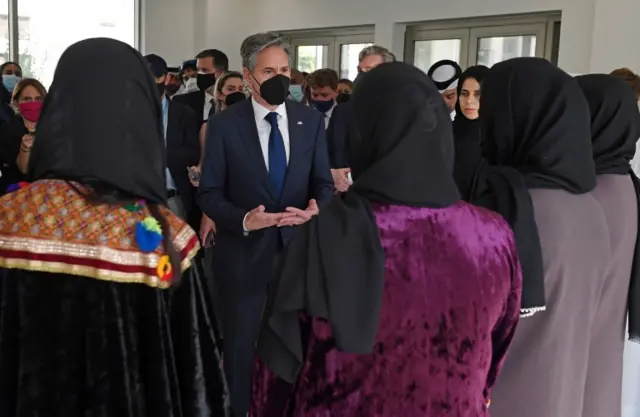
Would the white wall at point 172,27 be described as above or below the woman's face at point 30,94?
above

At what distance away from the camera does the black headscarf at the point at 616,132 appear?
81.0 inches

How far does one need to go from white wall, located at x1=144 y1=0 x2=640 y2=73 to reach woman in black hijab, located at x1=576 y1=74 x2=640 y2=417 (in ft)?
11.9

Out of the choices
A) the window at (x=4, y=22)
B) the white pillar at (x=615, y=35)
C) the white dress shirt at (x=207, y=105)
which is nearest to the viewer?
the white dress shirt at (x=207, y=105)

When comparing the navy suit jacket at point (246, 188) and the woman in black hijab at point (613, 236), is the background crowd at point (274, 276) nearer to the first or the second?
the woman in black hijab at point (613, 236)

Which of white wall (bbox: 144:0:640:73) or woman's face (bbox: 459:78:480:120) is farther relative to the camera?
white wall (bbox: 144:0:640:73)

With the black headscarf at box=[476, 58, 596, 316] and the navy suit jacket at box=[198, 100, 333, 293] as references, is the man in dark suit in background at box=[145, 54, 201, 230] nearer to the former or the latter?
the navy suit jacket at box=[198, 100, 333, 293]

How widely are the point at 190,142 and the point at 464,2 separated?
414cm

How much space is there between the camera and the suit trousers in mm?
2441

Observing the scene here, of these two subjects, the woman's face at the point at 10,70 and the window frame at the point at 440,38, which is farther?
the window frame at the point at 440,38

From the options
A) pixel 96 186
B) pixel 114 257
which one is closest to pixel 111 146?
pixel 96 186

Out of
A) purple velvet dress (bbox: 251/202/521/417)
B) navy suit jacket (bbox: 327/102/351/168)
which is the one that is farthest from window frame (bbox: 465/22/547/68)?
purple velvet dress (bbox: 251/202/521/417)

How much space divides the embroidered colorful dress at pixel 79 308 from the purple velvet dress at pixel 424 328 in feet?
1.05

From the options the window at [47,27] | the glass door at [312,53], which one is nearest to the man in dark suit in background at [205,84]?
the glass door at [312,53]

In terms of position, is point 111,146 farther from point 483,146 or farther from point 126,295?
point 483,146
